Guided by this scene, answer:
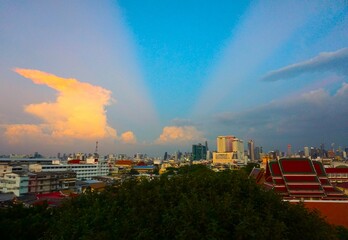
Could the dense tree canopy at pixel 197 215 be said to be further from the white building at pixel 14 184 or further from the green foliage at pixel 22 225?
the white building at pixel 14 184

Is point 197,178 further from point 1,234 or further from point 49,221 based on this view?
point 1,234

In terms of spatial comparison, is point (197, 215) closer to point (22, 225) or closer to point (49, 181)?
point (22, 225)

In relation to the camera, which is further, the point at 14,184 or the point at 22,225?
the point at 14,184

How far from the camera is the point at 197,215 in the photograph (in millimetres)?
9109

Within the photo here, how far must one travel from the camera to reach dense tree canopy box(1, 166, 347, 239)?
8.83 meters

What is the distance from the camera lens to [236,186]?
11500 mm

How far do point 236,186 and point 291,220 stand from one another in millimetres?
2432

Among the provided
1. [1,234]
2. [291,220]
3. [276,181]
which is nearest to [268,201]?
[291,220]

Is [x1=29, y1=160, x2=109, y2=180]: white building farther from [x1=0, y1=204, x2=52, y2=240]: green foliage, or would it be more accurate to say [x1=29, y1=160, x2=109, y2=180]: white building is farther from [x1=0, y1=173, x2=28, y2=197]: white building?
[x1=0, y1=204, x2=52, y2=240]: green foliage

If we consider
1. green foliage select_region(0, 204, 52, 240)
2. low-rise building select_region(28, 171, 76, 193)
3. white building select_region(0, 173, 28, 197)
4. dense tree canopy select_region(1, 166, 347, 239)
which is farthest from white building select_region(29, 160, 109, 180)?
dense tree canopy select_region(1, 166, 347, 239)

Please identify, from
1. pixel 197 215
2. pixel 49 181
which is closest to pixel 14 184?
pixel 49 181

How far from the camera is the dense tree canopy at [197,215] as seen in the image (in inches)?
348

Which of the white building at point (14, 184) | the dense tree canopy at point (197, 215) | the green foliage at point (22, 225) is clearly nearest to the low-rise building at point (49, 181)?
the white building at point (14, 184)

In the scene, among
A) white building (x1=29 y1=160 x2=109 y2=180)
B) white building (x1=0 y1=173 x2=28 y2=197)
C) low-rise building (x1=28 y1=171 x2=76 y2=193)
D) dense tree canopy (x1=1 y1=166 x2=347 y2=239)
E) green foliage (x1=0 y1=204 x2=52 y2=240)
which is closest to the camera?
dense tree canopy (x1=1 y1=166 x2=347 y2=239)
